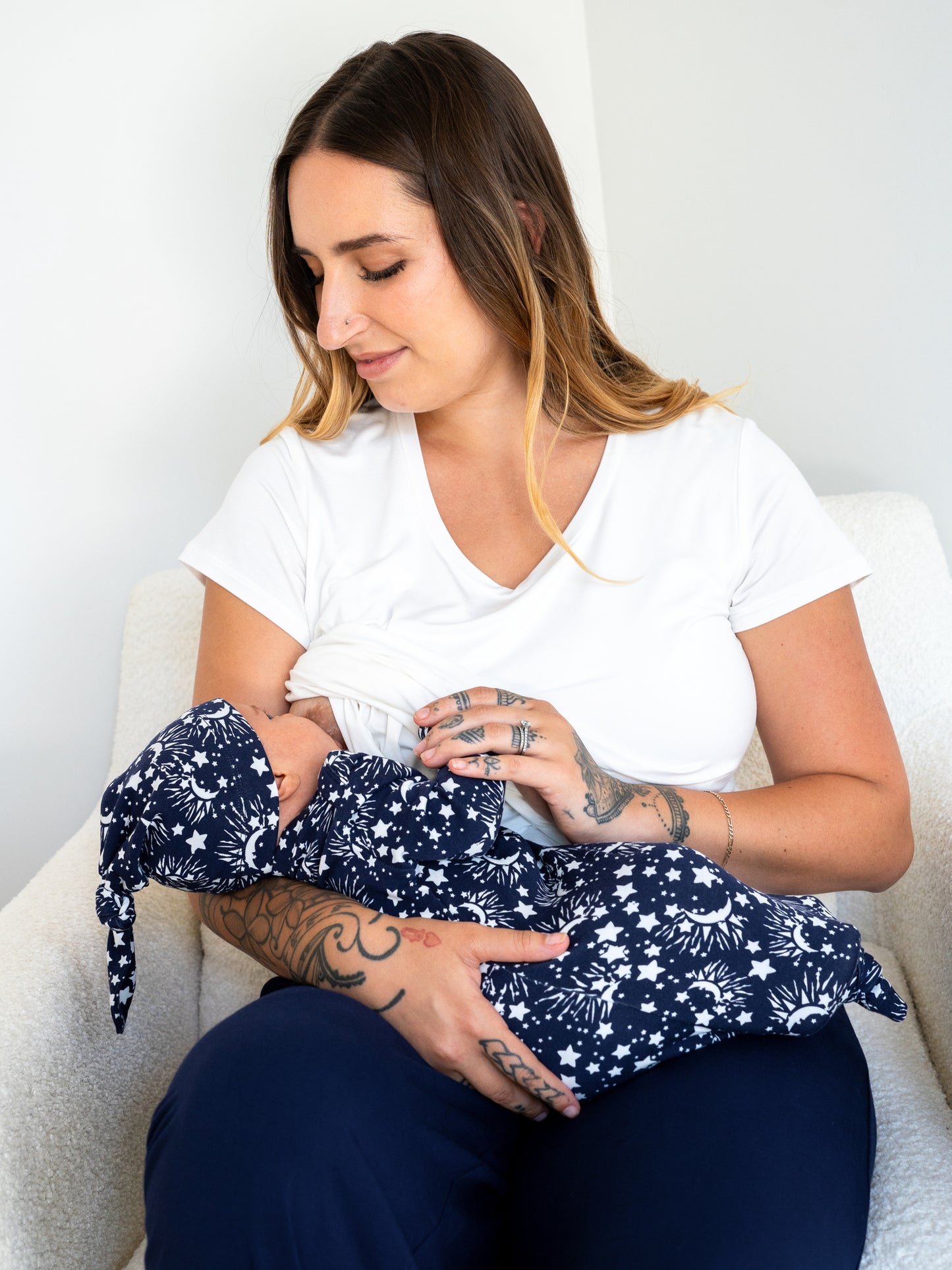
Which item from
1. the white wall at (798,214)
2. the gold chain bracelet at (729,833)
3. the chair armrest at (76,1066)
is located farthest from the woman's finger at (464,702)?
the white wall at (798,214)

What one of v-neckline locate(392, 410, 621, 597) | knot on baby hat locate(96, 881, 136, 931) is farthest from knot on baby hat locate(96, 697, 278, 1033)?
v-neckline locate(392, 410, 621, 597)

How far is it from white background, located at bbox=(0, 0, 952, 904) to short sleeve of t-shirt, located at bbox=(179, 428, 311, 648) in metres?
0.53

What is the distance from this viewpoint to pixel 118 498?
1.73 meters

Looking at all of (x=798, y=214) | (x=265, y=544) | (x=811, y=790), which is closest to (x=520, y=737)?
(x=811, y=790)

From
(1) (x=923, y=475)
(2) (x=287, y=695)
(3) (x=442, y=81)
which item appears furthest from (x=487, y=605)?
(1) (x=923, y=475)

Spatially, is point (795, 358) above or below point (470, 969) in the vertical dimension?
above

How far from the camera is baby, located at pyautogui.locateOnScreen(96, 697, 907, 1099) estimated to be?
0.83m

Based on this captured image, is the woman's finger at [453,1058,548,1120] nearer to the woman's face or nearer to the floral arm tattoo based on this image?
the floral arm tattoo

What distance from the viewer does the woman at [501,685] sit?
0.75 metres

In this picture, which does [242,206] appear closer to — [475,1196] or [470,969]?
[470,969]

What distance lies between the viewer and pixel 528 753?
98 cm

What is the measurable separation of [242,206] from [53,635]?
0.75 metres

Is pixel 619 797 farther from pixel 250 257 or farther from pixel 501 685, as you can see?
pixel 250 257

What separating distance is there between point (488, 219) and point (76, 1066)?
0.95m
